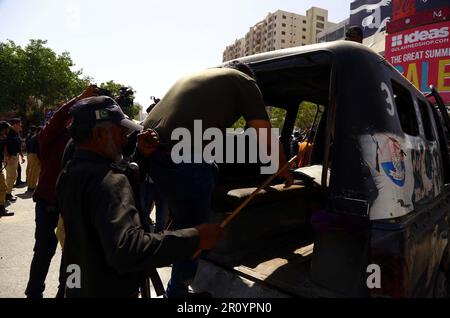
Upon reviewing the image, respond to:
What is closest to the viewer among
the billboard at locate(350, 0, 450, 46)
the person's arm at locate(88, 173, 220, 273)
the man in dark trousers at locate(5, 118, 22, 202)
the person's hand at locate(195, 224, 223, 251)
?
the person's arm at locate(88, 173, 220, 273)

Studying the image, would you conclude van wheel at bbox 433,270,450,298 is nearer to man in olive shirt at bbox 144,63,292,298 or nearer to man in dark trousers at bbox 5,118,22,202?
man in olive shirt at bbox 144,63,292,298

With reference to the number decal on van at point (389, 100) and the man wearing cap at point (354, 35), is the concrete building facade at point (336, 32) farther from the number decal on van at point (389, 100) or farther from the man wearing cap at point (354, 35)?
the number decal on van at point (389, 100)

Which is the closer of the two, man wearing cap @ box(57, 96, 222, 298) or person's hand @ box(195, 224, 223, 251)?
man wearing cap @ box(57, 96, 222, 298)

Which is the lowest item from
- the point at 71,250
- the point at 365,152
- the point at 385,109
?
the point at 71,250

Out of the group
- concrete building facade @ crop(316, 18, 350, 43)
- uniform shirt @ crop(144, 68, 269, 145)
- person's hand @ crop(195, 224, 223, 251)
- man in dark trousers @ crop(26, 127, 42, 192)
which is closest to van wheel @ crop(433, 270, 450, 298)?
uniform shirt @ crop(144, 68, 269, 145)

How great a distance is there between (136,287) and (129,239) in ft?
1.20

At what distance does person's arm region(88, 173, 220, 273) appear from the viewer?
1205 millimetres

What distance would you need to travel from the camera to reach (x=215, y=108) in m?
2.38

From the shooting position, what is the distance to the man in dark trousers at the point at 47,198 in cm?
297

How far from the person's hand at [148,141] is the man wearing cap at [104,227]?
701mm

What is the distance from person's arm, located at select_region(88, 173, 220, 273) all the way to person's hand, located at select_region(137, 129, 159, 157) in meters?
0.89

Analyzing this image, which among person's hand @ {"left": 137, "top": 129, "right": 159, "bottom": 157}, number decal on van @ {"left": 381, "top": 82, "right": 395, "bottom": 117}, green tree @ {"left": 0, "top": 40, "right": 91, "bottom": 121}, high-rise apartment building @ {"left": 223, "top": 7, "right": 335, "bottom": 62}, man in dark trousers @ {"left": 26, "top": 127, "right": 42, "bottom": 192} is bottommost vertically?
man in dark trousers @ {"left": 26, "top": 127, "right": 42, "bottom": 192}

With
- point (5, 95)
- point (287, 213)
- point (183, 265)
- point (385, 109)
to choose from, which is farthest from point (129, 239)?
point (5, 95)

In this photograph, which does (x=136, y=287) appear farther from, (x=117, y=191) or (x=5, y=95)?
(x=5, y=95)
